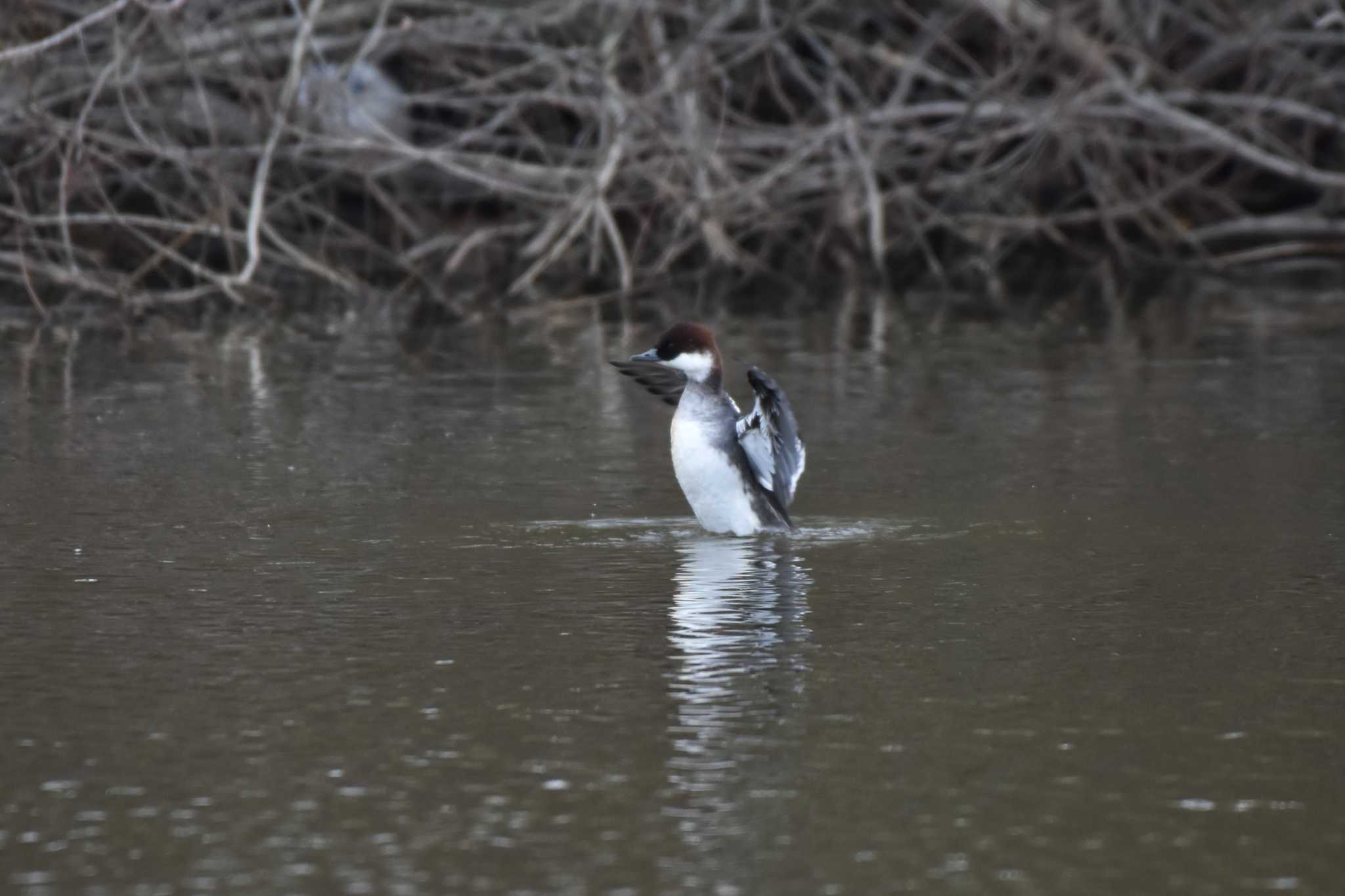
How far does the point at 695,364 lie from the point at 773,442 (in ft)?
1.36

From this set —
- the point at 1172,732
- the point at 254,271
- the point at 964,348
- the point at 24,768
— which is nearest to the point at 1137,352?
the point at 964,348

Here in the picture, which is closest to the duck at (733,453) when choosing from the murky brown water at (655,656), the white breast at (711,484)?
the white breast at (711,484)

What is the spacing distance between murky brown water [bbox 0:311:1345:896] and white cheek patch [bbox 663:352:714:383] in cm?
46

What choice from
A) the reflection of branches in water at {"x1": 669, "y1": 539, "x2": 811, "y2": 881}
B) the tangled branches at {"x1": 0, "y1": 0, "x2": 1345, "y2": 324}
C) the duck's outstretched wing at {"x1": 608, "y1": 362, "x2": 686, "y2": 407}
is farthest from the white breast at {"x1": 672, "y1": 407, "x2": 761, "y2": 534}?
the tangled branches at {"x1": 0, "y1": 0, "x2": 1345, "y2": 324}

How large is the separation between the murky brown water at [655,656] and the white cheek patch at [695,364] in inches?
18.2

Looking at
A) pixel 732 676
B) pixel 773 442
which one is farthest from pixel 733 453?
pixel 732 676

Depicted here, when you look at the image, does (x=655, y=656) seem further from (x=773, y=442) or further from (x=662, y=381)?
(x=662, y=381)

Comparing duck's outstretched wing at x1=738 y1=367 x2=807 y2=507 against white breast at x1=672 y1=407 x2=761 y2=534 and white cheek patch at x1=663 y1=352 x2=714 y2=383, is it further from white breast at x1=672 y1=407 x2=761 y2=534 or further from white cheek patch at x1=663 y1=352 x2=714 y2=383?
white cheek patch at x1=663 y1=352 x2=714 y2=383

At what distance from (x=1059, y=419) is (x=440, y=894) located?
6.49m

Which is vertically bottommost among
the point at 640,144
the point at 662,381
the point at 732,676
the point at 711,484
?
the point at 732,676

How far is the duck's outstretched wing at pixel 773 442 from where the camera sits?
7191 mm

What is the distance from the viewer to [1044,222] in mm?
17719

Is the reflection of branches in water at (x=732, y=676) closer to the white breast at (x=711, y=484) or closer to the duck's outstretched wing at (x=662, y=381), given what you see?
the white breast at (x=711, y=484)

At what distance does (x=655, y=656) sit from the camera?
539 centimetres
